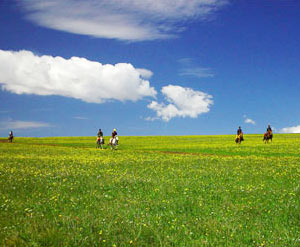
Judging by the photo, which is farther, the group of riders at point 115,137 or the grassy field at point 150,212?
the group of riders at point 115,137

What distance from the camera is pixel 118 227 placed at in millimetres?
9352

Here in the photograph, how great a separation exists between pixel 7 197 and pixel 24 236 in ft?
18.9

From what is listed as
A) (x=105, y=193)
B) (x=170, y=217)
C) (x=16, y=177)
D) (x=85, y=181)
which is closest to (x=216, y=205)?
(x=170, y=217)

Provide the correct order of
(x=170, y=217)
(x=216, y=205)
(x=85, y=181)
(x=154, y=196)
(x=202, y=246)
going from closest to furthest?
(x=202, y=246) → (x=170, y=217) → (x=216, y=205) → (x=154, y=196) → (x=85, y=181)

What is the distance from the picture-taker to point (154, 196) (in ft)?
44.5

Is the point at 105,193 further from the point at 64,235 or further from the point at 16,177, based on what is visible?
the point at 16,177

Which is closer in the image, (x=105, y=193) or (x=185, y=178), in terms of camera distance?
(x=105, y=193)

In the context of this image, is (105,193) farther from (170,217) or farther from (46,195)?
(170,217)

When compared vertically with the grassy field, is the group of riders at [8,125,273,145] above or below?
above

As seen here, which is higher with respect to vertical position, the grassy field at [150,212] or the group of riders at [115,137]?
the group of riders at [115,137]

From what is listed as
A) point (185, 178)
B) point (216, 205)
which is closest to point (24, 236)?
point (216, 205)

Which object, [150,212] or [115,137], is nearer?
[150,212]

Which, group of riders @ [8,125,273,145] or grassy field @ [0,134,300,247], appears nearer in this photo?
grassy field @ [0,134,300,247]

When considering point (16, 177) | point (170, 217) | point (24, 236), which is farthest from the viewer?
point (16, 177)
